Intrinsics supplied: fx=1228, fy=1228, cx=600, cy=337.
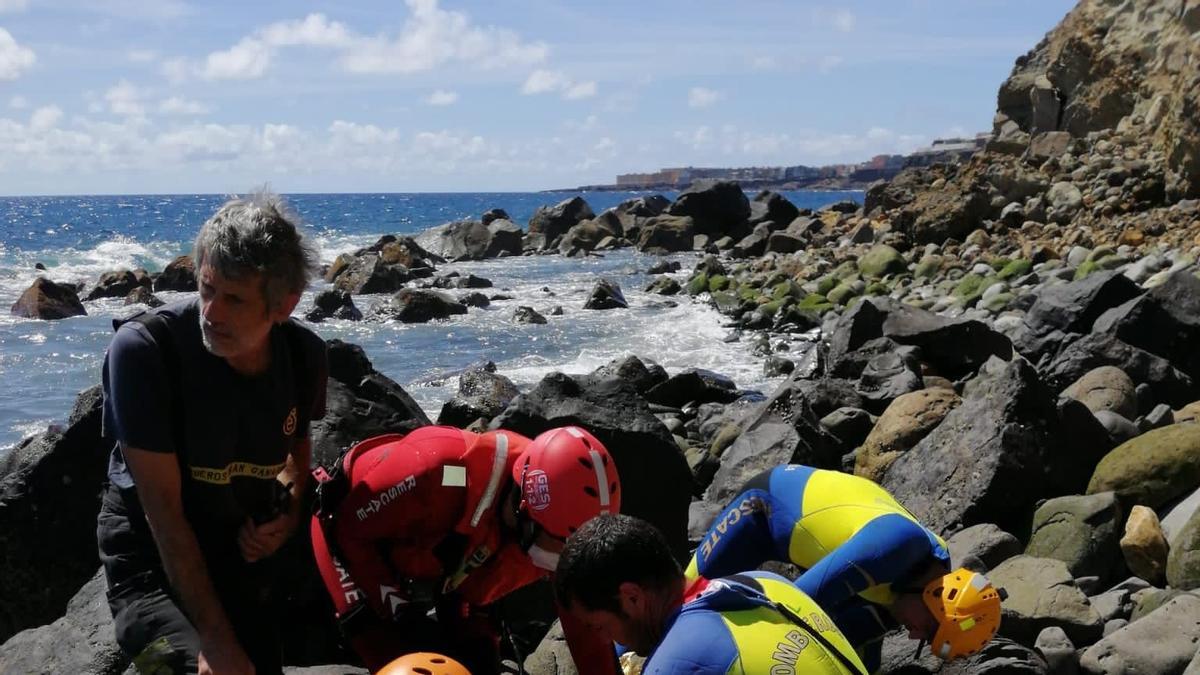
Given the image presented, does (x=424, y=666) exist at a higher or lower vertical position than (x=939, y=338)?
higher

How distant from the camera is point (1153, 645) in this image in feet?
16.9

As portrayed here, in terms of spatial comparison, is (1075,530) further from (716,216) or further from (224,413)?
(716,216)

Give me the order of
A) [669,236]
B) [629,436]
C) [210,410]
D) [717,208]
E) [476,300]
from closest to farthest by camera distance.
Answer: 1. [210,410]
2. [629,436]
3. [476,300]
4. [669,236]
5. [717,208]

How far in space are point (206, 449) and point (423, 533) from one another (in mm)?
880

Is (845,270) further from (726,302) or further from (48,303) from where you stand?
(48,303)

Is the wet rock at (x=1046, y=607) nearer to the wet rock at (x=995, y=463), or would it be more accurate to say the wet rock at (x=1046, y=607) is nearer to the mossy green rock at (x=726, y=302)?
the wet rock at (x=995, y=463)

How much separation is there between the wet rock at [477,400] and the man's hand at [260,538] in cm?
624

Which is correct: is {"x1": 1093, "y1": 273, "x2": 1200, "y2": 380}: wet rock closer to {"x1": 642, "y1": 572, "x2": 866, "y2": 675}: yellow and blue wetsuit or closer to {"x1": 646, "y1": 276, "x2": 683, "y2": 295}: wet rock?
{"x1": 642, "y1": 572, "x2": 866, "y2": 675}: yellow and blue wetsuit

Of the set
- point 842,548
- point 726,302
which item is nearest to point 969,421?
point 842,548

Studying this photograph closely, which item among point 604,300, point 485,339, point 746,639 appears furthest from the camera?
point 604,300

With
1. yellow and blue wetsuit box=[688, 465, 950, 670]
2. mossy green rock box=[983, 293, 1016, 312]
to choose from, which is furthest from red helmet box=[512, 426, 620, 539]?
mossy green rock box=[983, 293, 1016, 312]

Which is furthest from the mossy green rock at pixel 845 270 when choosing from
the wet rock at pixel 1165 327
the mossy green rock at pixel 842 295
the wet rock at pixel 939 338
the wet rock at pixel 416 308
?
the wet rock at pixel 1165 327

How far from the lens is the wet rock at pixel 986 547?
253 inches

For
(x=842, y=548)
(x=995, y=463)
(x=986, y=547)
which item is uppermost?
(x=842, y=548)
